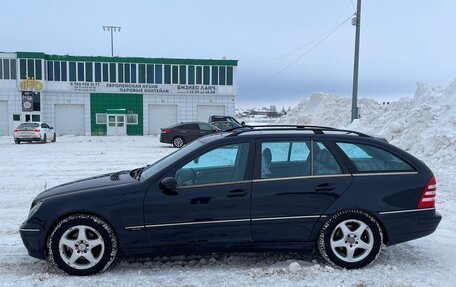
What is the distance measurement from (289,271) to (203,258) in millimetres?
1027

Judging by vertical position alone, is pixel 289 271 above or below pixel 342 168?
below

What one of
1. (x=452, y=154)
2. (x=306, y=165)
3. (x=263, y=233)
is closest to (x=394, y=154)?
(x=306, y=165)

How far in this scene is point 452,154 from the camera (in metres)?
11.5

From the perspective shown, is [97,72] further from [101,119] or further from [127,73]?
[101,119]

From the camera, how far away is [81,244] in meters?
4.15

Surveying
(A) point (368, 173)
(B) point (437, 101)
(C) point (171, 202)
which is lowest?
(C) point (171, 202)

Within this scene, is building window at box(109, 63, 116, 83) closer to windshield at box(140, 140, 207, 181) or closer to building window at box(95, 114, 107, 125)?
building window at box(95, 114, 107, 125)

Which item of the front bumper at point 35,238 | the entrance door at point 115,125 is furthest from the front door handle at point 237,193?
the entrance door at point 115,125

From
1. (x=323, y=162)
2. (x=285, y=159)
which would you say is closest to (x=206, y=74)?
(x=285, y=159)

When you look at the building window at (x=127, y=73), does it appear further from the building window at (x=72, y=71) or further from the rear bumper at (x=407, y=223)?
the rear bumper at (x=407, y=223)

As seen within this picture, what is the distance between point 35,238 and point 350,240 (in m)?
3.37

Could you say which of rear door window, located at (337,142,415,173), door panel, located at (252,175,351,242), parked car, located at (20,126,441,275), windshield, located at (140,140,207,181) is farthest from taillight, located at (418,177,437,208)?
windshield, located at (140,140,207,181)

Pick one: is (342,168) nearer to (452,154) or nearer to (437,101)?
(452,154)

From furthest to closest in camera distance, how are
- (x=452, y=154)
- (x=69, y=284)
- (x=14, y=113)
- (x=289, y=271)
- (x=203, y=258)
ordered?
(x=14, y=113), (x=452, y=154), (x=203, y=258), (x=289, y=271), (x=69, y=284)
